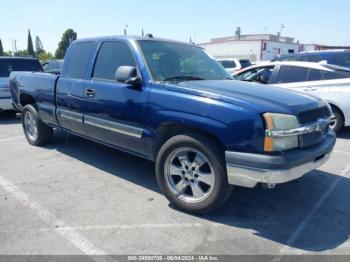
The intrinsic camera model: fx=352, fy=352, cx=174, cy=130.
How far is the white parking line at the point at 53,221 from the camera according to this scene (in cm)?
319

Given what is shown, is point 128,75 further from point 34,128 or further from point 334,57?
point 334,57

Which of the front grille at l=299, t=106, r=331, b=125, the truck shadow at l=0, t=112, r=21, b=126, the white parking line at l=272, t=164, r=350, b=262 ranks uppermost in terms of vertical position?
the front grille at l=299, t=106, r=331, b=125

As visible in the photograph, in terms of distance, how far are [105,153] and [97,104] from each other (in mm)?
1614

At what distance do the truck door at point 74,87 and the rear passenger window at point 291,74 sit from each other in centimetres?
465

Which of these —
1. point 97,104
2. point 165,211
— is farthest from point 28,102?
point 165,211

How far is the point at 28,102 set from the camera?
684 centimetres

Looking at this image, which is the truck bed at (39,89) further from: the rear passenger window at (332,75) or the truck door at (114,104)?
the rear passenger window at (332,75)

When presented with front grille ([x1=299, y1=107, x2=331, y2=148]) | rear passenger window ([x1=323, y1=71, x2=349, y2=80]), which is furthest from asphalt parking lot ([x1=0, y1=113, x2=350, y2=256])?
rear passenger window ([x1=323, y1=71, x2=349, y2=80])

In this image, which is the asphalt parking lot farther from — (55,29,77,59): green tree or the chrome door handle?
(55,29,77,59): green tree

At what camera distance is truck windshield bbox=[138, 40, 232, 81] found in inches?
168

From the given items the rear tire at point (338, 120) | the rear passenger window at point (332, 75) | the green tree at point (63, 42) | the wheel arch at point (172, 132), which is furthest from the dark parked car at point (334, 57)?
the green tree at point (63, 42)

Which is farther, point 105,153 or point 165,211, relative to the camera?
point 105,153

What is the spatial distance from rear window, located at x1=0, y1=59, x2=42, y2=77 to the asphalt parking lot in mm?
5766

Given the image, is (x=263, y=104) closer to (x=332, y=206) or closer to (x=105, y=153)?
(x=332, y=206)
